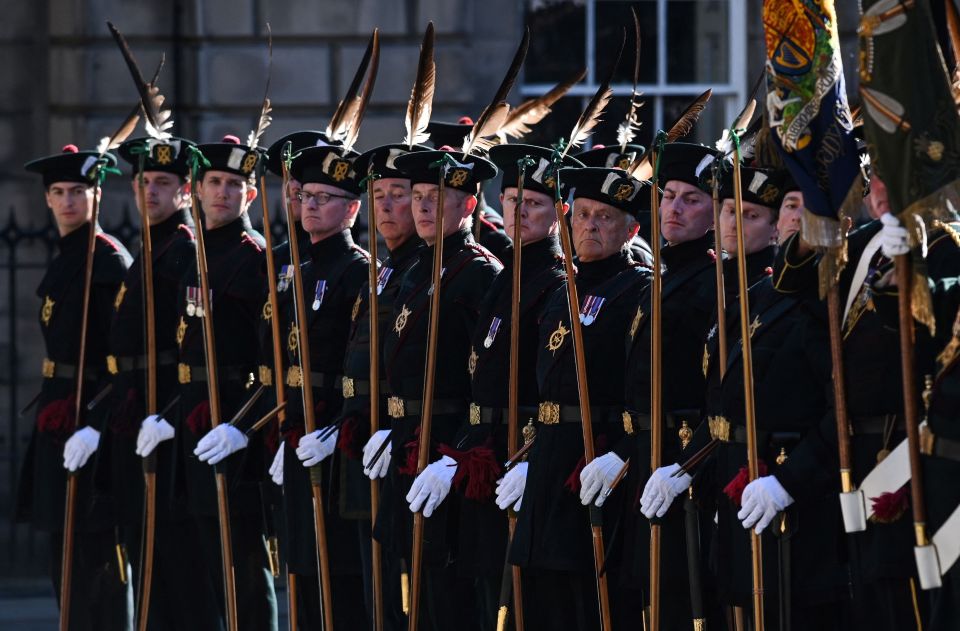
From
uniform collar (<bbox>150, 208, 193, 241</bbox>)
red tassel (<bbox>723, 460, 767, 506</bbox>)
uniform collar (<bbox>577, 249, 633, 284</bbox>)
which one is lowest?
red tassel (<bbox>723, 460, 767, 506</bbox>)

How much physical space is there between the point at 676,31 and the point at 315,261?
171 inches

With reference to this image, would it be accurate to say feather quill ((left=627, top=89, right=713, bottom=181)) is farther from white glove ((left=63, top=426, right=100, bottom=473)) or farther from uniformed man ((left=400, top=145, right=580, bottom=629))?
white glove ((left=63, top=426, right=100, bottom=473))

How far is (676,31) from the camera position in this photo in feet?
39.1

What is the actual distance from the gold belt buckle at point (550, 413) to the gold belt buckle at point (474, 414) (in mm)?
375

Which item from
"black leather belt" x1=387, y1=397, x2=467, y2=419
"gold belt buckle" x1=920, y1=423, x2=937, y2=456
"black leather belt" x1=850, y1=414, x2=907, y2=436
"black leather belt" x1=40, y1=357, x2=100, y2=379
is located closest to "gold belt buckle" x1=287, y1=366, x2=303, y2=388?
"black leather belt" x1=387, y1=397, x2=467, y2=419

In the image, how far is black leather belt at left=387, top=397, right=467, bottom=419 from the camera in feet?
24.4

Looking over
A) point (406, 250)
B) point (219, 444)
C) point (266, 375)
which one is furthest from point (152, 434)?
point (406, 250)

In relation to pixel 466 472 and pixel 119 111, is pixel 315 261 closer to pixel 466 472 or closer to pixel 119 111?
pixel 466 472

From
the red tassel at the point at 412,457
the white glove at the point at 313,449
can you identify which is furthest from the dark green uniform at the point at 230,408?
the red tassel at the point at 412,457

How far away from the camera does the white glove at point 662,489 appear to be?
20.8 feet

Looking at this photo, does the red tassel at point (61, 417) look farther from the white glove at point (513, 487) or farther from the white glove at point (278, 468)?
the white glove at point (513, 487)

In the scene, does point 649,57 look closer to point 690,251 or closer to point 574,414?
point 690,251

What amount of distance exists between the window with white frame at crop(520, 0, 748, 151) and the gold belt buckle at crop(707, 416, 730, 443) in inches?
224

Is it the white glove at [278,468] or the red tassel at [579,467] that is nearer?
the red tassel at [579,467]
